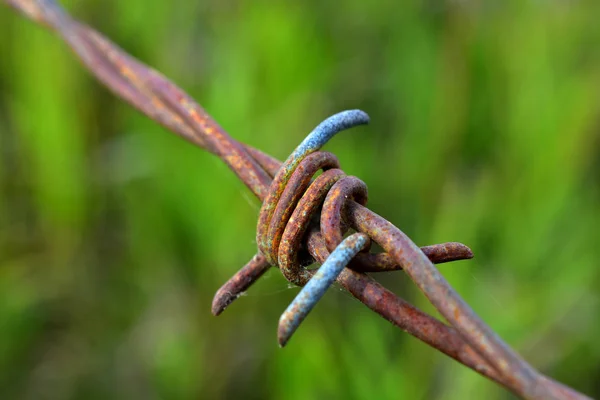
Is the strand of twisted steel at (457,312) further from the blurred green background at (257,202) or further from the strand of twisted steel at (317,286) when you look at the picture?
the blurred green background at (257,202)

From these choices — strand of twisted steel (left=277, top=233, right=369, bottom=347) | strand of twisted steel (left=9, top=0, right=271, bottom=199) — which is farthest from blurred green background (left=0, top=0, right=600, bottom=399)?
strand of twisted steel (left=277, top=233, right=369, bottom=347)

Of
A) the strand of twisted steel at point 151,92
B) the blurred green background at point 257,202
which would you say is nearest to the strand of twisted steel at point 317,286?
the strand of twisted steel at point 151,92

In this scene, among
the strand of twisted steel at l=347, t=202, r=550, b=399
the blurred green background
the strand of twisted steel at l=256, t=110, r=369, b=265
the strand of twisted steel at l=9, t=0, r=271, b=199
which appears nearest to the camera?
the strand of twisted steel at l=347, t=202, r=550, b=399

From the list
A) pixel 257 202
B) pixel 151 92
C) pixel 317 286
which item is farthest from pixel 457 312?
pixel 257 202

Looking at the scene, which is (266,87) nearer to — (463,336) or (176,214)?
(176,214)

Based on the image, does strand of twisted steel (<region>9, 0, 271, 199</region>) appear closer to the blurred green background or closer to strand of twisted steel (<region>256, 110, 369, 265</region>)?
strand of twisted steel (<region>256, 110, 369, 265</region>)

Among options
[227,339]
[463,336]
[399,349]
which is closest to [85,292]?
[227,339]
